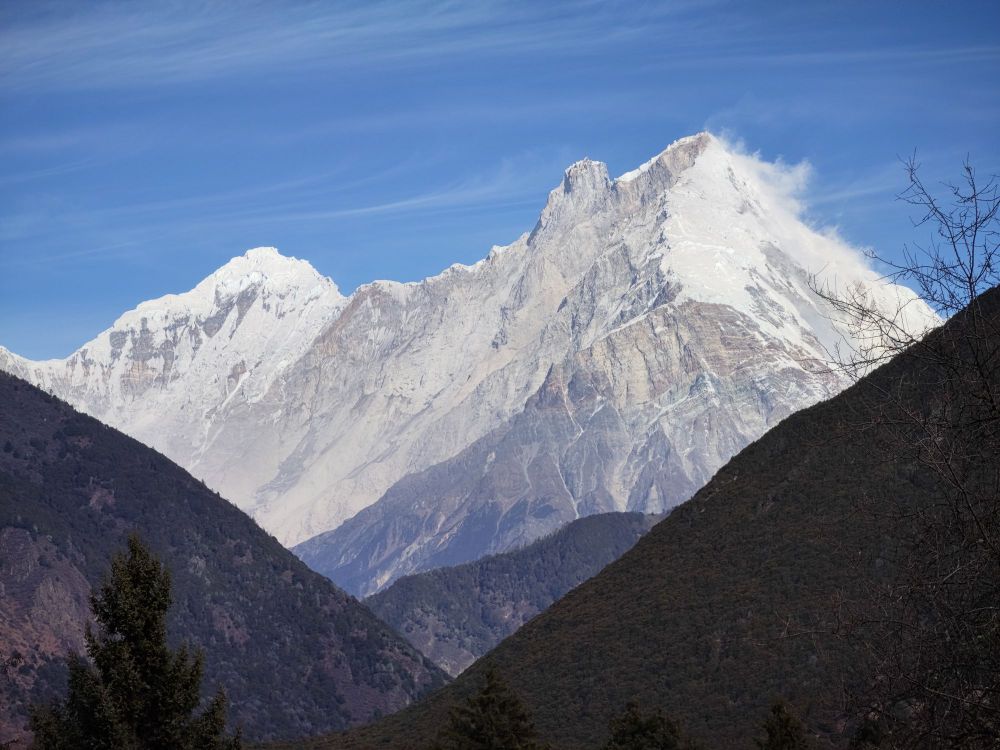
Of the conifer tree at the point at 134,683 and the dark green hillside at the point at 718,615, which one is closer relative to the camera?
the conifer tree at the point at 134,683

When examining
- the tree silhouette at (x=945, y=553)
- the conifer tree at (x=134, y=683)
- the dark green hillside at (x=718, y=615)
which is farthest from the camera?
the dark green hillside at (x=718, y=615)

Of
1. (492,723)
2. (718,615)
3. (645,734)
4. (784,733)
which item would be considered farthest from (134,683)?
(718,615)

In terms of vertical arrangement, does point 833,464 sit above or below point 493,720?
above

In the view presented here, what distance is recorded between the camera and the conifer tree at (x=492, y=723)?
203 ft

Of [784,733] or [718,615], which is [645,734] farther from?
[718,615]

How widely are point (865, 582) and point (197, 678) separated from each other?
17745 mm

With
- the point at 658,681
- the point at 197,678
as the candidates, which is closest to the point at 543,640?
the point at 658,681

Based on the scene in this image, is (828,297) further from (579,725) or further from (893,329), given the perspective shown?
(579,725)

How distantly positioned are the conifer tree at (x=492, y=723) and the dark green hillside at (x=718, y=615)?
2671cm

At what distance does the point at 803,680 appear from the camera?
299 feet

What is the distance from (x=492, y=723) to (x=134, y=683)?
36326 millimetres

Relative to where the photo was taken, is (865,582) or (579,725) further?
(579,725)

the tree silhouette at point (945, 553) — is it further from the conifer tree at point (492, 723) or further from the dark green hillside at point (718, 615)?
the dark green hillside at point (718, 615)

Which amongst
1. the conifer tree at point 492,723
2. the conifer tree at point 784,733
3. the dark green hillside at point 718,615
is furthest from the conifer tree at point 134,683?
the dark green hillside at point 718,615
